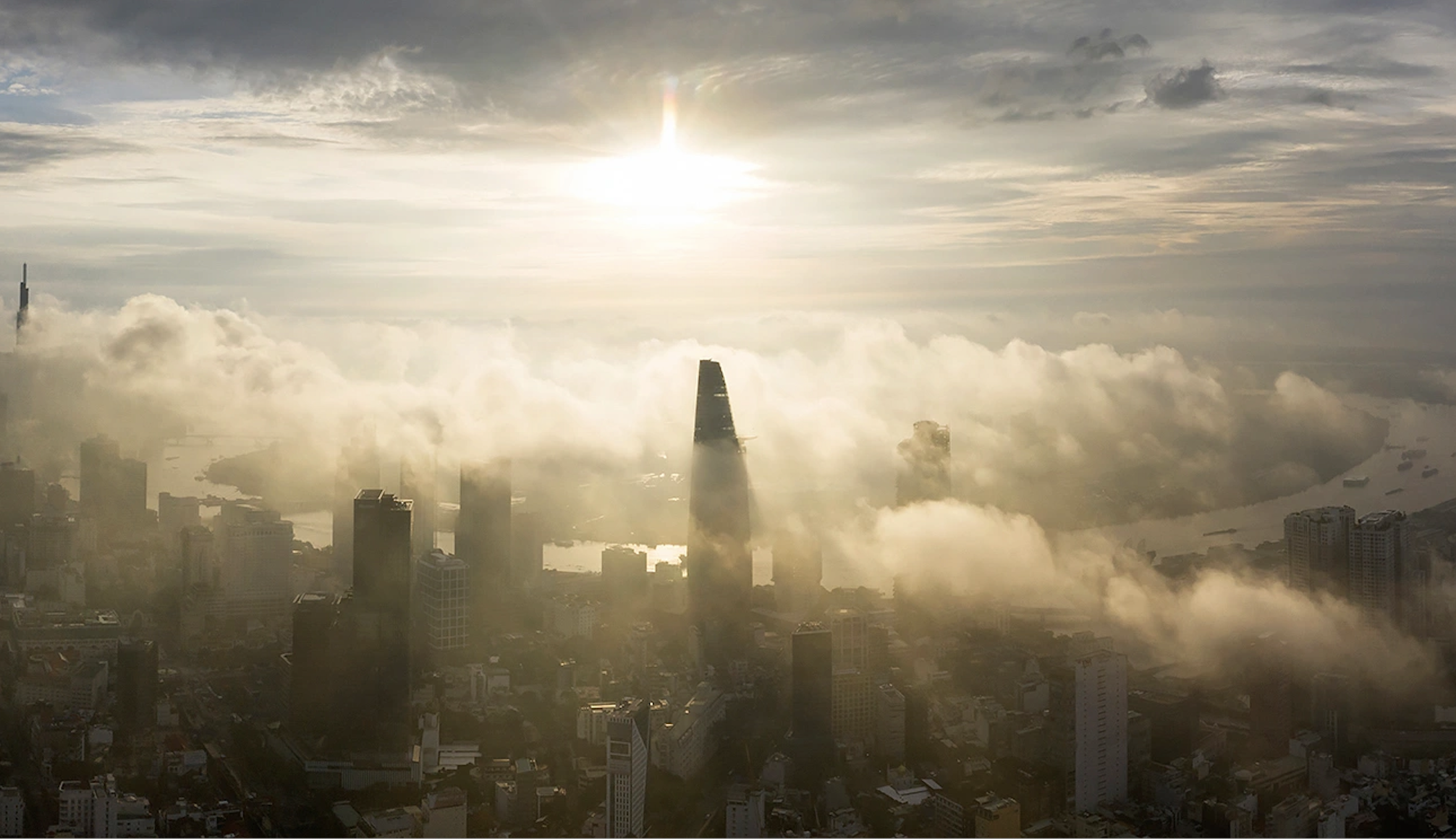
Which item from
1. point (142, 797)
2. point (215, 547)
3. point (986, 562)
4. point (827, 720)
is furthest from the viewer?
point (215, 547)

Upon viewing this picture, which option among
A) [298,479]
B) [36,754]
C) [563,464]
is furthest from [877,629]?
[298,479]

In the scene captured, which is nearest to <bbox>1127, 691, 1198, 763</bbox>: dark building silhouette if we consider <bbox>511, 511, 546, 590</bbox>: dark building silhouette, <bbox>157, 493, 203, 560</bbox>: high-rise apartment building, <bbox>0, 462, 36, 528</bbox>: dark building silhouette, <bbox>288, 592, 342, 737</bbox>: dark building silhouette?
<bbox>288, 592, 342, 737</bbox>: dark building silhouette

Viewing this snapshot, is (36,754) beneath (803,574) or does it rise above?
beneath

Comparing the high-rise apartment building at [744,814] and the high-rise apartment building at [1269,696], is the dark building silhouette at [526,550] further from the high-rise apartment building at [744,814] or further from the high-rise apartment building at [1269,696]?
the high-rise apartment building at [1269,696]

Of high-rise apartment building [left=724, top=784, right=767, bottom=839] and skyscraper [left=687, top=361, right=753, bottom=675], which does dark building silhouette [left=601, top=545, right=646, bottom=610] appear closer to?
skyscraper [left=687, top=361, right=753, bottom=675]

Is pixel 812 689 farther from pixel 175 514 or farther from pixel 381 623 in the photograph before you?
pixel 175 514

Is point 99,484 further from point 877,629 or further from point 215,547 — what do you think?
point 877,629

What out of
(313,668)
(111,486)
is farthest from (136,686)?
(111,486)
